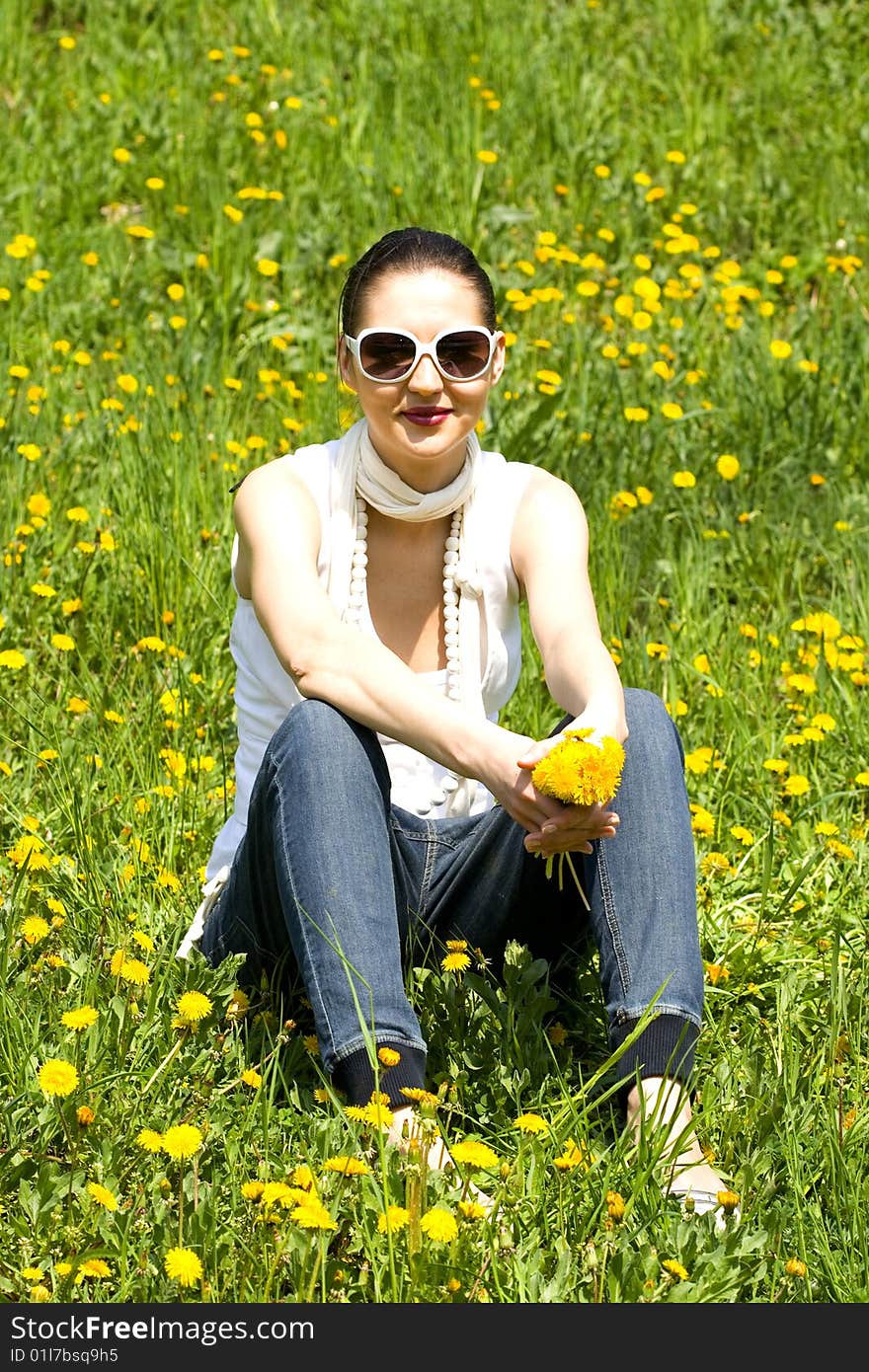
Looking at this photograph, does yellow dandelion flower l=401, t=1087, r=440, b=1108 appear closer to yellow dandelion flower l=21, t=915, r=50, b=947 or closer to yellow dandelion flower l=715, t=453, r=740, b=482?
yellow dandelion flower l=21, t=915, r=50, b=947

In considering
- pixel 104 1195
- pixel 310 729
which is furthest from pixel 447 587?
pixel 104 1195

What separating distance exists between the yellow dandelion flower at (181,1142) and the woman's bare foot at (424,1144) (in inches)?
9.4

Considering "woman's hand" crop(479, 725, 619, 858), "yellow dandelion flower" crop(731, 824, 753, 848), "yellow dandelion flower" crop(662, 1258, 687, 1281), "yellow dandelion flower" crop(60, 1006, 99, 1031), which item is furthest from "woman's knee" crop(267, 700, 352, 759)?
"yellow dandelion flower" crop(731, 824, 753, 848)

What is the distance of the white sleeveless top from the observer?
275 centimetres

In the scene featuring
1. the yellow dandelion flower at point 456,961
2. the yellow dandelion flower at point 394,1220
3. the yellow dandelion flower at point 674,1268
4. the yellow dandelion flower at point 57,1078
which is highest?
the yellow dandelion flower at point 57,1078

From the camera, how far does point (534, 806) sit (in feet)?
7.67

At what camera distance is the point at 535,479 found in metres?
2.82

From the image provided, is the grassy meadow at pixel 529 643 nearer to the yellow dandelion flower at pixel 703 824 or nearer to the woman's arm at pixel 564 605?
the yellow dandelion flower at pixel 703 824

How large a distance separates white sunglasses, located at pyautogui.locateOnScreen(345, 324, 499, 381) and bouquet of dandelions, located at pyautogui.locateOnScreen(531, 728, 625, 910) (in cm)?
66

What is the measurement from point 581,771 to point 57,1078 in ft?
2.48

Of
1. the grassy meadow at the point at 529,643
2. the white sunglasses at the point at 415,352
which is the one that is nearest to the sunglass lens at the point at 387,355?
the white sunglasses at the point at 415,352

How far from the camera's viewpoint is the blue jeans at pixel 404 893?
90.9 inches

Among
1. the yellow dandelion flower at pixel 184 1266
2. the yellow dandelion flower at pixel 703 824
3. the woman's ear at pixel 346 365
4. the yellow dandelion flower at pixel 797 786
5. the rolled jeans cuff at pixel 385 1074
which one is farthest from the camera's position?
the yellow dandelion flower at pixel 797 786
